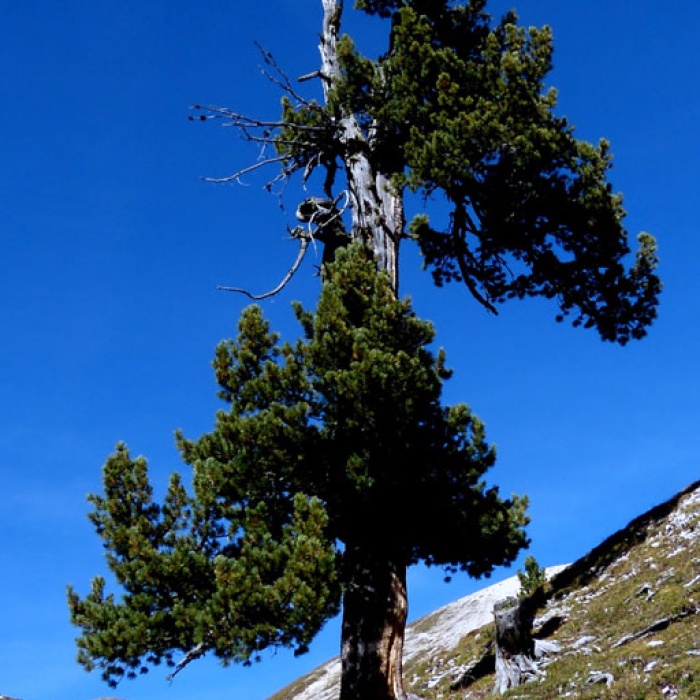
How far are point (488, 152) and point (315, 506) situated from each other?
7.76 metres

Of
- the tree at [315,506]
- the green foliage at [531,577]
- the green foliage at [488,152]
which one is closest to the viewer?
the tree at [315,506]

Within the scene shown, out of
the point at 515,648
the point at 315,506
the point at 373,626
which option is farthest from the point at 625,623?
the point at 315,506

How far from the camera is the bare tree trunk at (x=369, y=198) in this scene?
13867 mm

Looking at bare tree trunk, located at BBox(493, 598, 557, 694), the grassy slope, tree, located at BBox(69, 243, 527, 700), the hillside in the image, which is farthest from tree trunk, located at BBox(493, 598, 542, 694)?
tree, located at BBox(69, 243, 527, 700)

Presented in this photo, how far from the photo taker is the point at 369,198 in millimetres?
14547

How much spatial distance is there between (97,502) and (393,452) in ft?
14.8

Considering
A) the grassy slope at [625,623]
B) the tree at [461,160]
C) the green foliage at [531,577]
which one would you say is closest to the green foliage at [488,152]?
the tree at [461,160]

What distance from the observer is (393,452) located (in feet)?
36.0

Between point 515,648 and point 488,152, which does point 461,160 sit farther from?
point 515,648

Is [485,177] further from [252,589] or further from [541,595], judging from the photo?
[541,595]

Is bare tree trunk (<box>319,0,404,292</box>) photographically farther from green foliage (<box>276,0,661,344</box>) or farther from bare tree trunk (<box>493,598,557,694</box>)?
bare tree trunk (<box>493,598,557,694</box>)

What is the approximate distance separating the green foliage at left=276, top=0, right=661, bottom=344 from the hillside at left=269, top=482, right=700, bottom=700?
4.98 metres

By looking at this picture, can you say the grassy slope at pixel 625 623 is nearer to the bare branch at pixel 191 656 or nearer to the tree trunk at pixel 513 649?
the tree trunk at pixel 513 649

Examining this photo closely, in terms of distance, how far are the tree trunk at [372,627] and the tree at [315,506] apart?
21 millimetres
